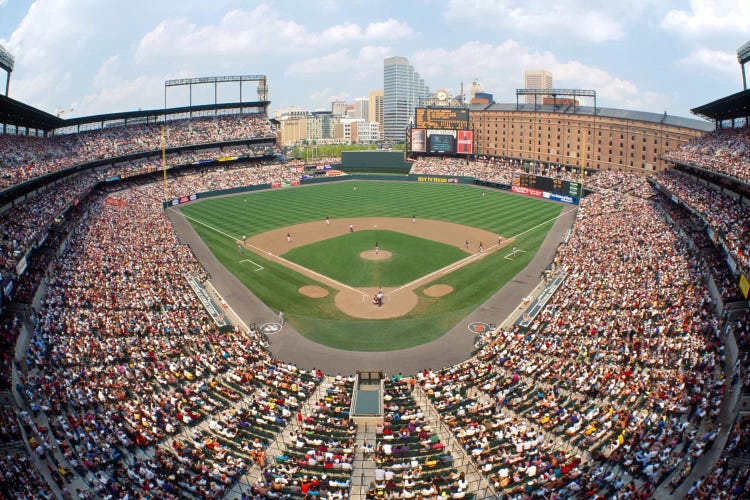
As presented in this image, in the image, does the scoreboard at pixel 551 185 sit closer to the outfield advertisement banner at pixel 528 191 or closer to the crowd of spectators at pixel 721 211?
the outfield advertisement banner at pixel 528 191

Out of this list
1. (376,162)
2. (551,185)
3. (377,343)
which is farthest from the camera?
(376,162)

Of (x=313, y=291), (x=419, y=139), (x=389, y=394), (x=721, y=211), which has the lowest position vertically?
(x=389, y=394)

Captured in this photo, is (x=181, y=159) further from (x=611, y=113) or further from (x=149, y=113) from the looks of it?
(x=611, y=113)

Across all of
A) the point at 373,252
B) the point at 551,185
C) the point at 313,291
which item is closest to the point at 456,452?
the point at 313,291

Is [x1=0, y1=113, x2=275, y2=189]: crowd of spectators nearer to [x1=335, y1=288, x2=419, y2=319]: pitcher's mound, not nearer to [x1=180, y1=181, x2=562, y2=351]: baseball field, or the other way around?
[x1=180, y1=181, x2=562, y2=351]: baseball field

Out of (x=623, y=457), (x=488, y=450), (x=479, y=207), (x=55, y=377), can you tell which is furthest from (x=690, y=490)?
(x=479, y=207)

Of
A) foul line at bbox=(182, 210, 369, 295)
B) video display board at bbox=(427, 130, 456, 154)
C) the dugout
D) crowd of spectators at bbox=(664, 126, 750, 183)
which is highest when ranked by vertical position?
video display board at bbox=(427, 130, 456, 154)

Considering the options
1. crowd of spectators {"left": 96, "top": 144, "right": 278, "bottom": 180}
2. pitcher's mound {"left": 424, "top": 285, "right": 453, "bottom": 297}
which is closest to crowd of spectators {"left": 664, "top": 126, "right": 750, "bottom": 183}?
pitcher's mound {"left": 424, "top": 285, "right": 453, "bottom": 297}
